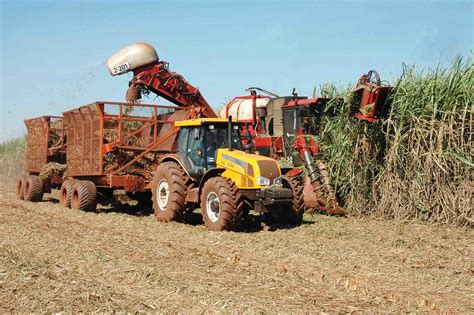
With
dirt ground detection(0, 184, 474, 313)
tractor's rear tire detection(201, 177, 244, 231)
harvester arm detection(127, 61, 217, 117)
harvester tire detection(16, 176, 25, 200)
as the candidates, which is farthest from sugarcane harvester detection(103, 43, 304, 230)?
harvester tire detection(16, 176, 25, 200)

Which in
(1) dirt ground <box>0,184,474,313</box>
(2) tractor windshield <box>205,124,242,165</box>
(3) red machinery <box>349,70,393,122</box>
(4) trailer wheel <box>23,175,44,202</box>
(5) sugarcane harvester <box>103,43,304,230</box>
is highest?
(3) red machinery <box>349,70,393,122</box>

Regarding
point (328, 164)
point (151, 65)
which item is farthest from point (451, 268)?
point (151, 65)

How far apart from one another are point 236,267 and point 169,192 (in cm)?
345

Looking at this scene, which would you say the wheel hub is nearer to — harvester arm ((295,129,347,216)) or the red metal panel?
harvester arm ((295,129,347,216))

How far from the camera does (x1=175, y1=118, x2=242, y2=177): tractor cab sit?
9203mm

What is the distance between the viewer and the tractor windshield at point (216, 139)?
30.3ft

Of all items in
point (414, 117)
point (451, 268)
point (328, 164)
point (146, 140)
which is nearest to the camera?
point (451, 268)

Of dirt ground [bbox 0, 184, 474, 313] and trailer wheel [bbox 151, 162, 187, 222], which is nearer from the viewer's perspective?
dirt ground [bbox 0, 184, 474, 313]

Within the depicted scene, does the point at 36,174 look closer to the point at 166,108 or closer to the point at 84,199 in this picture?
the point at 84,199

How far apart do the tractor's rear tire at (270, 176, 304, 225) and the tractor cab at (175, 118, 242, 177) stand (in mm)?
Answer: 1117

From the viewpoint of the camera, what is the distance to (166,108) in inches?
462

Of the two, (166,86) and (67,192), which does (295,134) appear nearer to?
(166,86)

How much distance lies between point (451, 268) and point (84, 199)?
7.36 m

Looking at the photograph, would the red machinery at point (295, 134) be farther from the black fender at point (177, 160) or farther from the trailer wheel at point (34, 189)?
the trailer wheel at point (34, 189)
